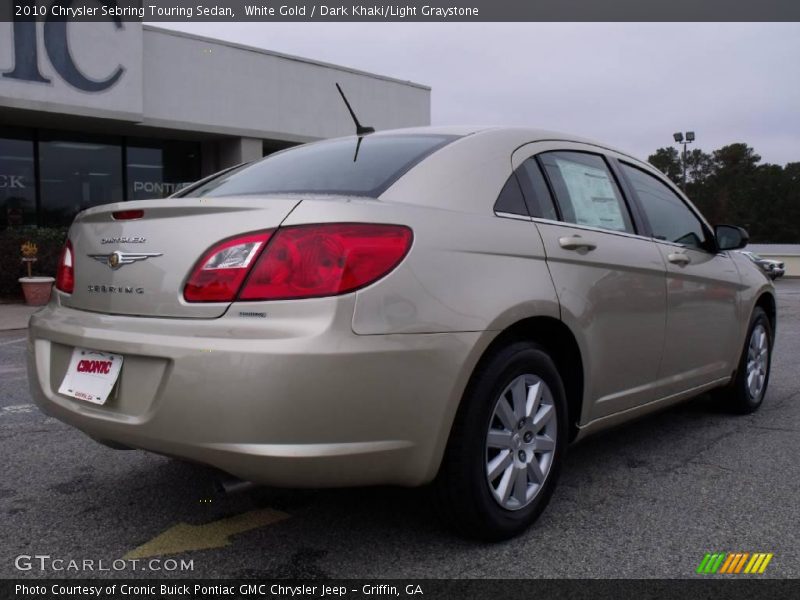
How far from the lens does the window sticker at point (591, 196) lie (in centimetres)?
333

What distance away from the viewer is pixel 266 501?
308cm

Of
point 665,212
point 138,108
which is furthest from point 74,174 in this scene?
point 665,212

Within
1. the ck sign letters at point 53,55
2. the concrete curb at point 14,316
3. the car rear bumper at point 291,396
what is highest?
the ck sign letters at point 53,55

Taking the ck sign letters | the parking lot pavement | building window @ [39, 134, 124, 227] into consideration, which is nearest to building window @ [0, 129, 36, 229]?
building window @ [39, 134, 124, 227]

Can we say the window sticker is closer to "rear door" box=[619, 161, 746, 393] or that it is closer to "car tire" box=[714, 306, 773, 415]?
"rear door" box=[619, 161, 746, 393]

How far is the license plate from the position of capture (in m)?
2.46

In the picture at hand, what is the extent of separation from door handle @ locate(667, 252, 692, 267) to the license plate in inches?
104

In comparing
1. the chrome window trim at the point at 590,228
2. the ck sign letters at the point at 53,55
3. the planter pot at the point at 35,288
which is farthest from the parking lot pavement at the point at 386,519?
the ck sign letters at the point at 53,55

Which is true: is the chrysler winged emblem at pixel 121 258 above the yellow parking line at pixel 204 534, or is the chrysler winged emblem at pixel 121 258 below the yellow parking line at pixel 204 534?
above

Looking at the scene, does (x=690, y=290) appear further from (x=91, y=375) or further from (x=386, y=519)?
(x=91, y=375)

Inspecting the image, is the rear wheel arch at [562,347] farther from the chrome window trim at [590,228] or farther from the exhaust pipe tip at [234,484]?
the exhaust pipe tip at [234,484]

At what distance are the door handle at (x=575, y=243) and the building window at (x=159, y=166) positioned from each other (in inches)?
587

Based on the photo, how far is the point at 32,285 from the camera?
12148 millimetres

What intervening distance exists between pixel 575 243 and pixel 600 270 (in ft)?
0.71
